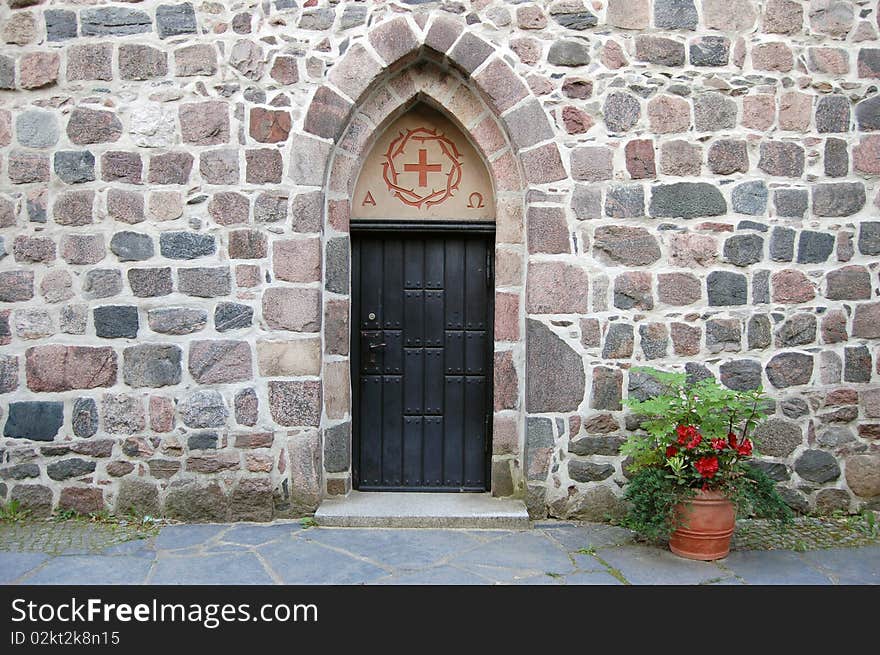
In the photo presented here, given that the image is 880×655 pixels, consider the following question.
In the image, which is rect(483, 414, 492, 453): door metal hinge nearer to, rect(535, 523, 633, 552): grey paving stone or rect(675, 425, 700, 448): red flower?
rect(535, 523, 633, 552): grey paving stone

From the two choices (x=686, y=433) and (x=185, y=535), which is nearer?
(x=686, y=433)

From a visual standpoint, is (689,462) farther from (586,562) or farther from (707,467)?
(586,562)

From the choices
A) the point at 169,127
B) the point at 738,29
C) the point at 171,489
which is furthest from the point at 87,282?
the point at 738,29

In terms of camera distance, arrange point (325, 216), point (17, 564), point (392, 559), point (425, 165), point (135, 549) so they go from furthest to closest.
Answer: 1. point (425, 165)
2. point (325, 216)
3. point (135, 549)
4. point (392, 559)
5. point (17, 564)

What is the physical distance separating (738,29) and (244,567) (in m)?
4.04

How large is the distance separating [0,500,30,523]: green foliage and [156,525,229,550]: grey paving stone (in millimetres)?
874

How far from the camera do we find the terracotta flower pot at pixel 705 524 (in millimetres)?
3777

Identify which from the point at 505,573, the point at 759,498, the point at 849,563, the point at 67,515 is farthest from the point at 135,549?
the point at 849,563

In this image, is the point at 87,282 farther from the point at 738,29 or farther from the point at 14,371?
the point at 738,29

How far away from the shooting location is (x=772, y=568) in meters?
3.75

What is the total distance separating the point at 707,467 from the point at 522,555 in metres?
1.04

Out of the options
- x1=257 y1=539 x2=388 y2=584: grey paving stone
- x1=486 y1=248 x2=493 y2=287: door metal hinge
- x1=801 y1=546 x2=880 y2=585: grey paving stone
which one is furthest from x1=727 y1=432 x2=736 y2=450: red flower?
x1=257 y1=539 x2=388 y2=584: grey paving stone

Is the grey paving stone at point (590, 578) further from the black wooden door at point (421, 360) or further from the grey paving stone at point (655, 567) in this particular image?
the black wooden door at point (421, 360)

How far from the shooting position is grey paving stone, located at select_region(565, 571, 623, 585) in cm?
355
